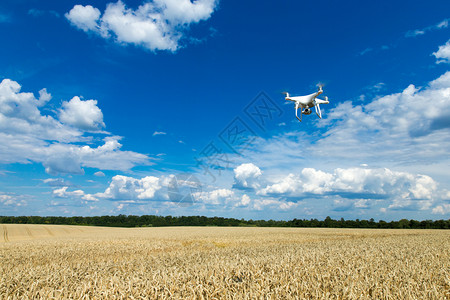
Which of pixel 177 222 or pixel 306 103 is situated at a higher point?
pixel 306 103

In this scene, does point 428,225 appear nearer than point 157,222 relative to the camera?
Yes

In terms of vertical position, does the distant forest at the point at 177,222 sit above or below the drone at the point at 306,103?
below

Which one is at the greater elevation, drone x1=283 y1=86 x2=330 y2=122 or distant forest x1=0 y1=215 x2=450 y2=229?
drone x1=283 y1=86 x2=330 y2=122

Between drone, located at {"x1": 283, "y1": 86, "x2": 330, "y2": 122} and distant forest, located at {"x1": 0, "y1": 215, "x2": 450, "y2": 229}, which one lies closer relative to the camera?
drone, located at {"x1": 283, "y1": 86, "x2": 330, "y2": 122}

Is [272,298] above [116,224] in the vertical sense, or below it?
above

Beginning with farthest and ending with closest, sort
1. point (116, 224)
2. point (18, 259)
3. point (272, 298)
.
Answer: point (116, 224) < point (18, 259) < point (272, 298)

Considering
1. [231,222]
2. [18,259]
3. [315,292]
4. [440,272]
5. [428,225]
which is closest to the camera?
[315,292]

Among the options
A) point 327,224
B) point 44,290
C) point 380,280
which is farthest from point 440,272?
point 327,224

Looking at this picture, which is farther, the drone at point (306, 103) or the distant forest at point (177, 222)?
the distant forest at point (177, 222)

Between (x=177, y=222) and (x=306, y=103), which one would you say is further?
(x=177, y=222)

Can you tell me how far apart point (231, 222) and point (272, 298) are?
103 metres

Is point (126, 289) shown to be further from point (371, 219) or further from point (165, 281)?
point (371, 219)

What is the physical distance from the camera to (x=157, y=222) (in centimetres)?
10088

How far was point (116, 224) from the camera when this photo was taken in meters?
97.2
